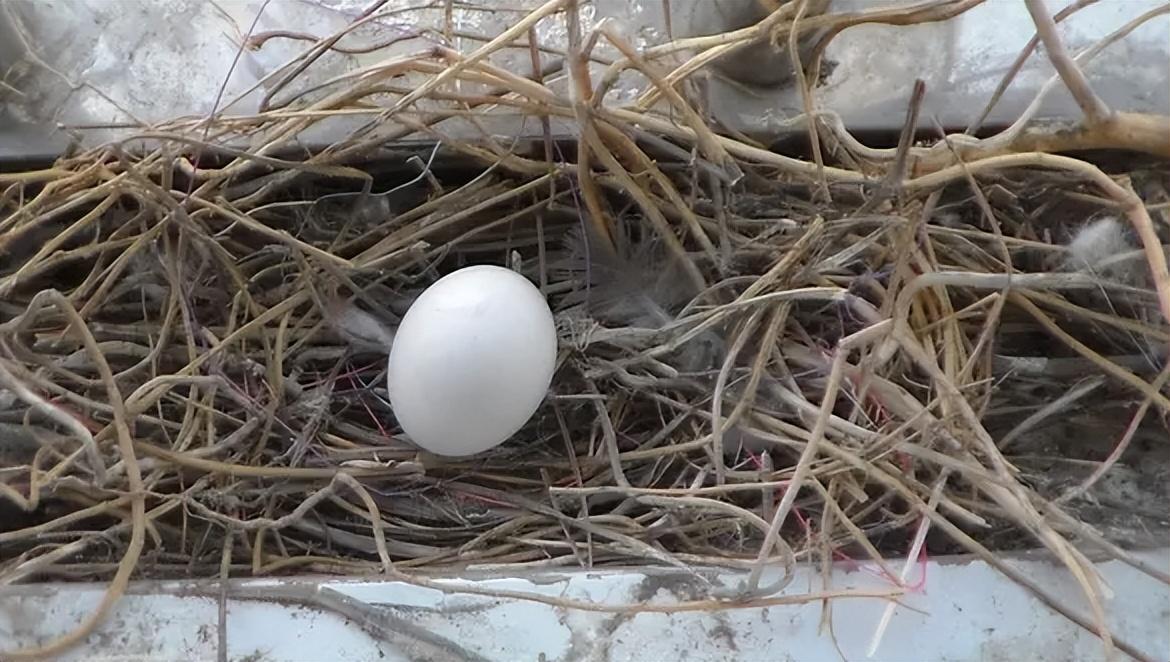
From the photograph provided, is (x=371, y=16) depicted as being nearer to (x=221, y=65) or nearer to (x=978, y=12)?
Answer: (x=221, y=65)

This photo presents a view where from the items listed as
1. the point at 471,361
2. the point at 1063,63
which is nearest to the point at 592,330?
the point at 471,361

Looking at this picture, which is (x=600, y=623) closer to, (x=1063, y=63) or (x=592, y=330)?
(x=592, y=330)

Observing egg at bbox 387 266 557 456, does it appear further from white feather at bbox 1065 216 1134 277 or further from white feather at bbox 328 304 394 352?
white feather at bbox 1065 216 1134 277

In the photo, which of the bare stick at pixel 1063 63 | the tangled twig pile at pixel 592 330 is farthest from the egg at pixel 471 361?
the bare stick at pixel 1063 63

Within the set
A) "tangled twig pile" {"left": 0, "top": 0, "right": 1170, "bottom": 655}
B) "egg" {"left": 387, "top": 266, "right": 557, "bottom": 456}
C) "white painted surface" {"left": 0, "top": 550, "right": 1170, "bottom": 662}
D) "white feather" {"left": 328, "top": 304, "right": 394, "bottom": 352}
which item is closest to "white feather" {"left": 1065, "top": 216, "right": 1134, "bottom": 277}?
"tangled twig pile" {"left": 0, "top": 0, "right": 1170, "bottom": 655}

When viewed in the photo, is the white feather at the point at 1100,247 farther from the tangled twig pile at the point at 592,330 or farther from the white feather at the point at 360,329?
the white feather at the point at 360,329

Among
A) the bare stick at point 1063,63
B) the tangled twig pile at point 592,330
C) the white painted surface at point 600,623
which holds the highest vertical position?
the bare stick at point 1063,63
